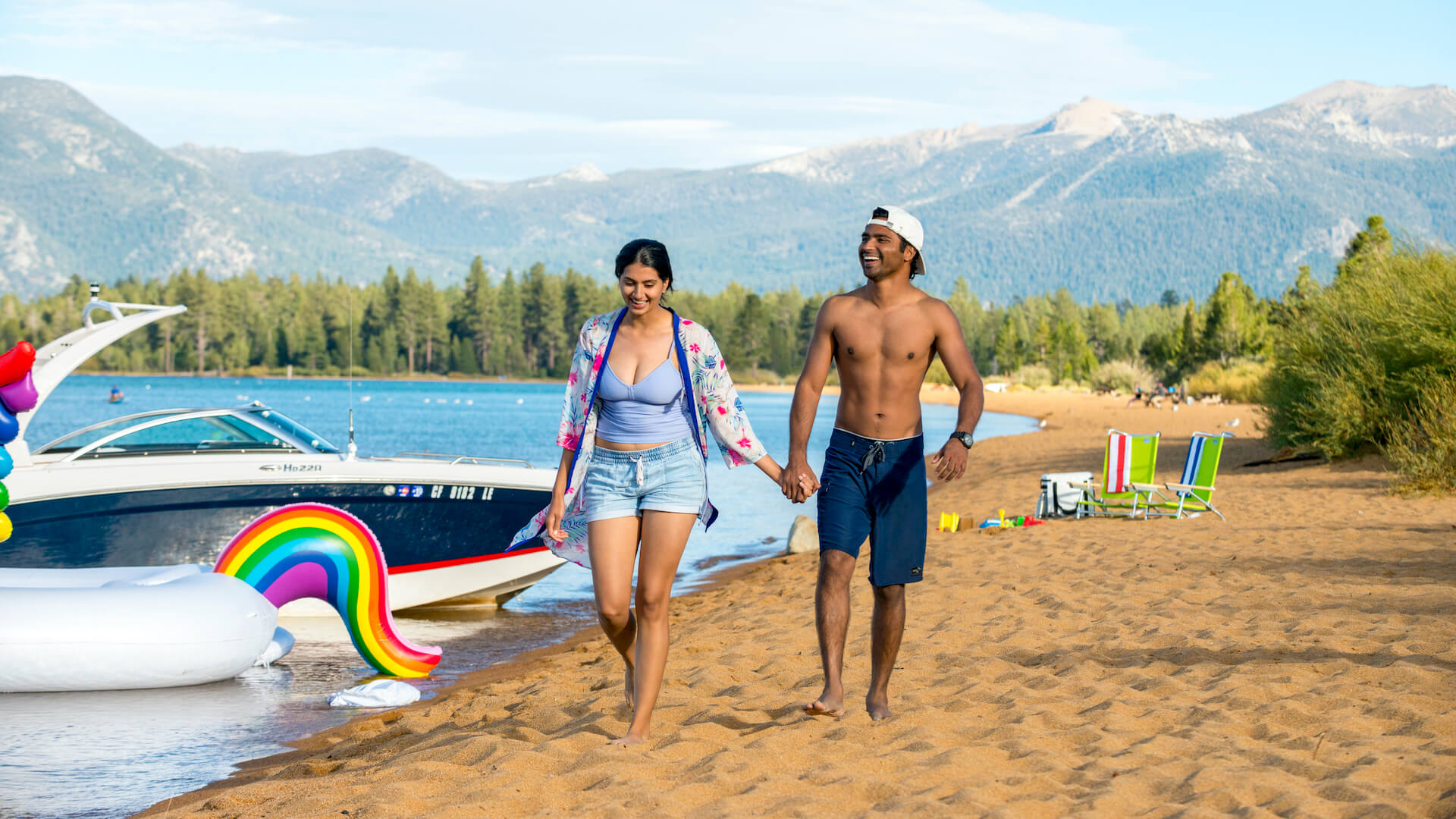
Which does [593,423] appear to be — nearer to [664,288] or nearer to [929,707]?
[664,288]

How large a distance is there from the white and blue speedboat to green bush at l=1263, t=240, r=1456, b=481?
1020 cm

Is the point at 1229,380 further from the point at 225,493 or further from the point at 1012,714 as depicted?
the point at 1012,714

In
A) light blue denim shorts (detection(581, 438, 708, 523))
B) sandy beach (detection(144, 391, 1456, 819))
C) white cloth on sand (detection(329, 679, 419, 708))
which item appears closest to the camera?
sandy beach (detection(144, 391, 1456, 819))

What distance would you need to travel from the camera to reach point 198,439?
10070 millimetres

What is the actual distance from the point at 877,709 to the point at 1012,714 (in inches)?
22.8

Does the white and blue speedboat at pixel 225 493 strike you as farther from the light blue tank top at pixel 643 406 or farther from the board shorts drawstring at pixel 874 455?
the board shorts drawstring at pixel 874 455

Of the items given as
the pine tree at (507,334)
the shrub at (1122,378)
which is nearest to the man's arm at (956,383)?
the shrub at (1122,378)

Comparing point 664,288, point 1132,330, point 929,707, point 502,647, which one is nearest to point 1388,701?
point 929,707

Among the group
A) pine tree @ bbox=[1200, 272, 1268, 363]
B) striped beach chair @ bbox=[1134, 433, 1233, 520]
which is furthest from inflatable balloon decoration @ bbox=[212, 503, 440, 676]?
pine tree @ bbox=[1200, 272, 1268, 363]

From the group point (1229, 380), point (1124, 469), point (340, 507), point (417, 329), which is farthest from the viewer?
point (417, 329)

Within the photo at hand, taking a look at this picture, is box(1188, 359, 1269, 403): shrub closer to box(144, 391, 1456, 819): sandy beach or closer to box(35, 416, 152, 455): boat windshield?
box(144, 391, 1456, 819): sandy beach

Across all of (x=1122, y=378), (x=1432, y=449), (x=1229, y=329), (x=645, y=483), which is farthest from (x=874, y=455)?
(x=1122, y=378)

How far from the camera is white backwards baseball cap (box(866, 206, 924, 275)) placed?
15.7ft

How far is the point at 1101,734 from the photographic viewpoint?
4.65 meters
